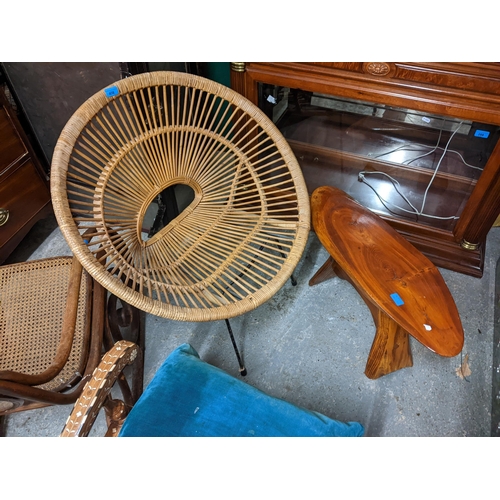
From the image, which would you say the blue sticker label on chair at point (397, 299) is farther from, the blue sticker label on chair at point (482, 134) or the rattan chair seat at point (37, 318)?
the rattan chair seat at point (37, 318)

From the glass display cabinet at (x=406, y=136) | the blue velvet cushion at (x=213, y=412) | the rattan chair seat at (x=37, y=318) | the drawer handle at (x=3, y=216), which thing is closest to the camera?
the blue velvet cushion at (x=213, y=412)

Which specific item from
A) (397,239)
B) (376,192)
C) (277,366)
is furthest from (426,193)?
(277,366)

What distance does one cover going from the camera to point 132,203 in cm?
121

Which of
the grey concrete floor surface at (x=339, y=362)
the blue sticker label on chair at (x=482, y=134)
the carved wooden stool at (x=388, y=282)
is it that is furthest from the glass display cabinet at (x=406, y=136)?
the carved wooden stool at (x=388, y=282)

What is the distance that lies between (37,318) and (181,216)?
1.80 feet

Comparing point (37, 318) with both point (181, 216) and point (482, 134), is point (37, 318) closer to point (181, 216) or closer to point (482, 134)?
point (181, 216)

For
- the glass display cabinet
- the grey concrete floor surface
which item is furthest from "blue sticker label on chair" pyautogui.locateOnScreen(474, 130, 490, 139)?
the grey concrete floor surface

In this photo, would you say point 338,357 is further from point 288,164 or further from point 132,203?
point 132,203

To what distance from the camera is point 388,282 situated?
1120 mm

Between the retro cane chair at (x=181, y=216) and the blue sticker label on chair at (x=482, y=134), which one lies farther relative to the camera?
the blue sticker label on chair at (x=482, y=134)

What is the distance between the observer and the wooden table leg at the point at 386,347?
117 cm

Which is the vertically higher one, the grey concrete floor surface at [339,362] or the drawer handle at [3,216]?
the drawer handle at [3,216]

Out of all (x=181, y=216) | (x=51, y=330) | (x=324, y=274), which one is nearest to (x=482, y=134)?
(x=324, y=274)

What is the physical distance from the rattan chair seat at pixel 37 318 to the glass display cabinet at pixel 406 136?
921mm
